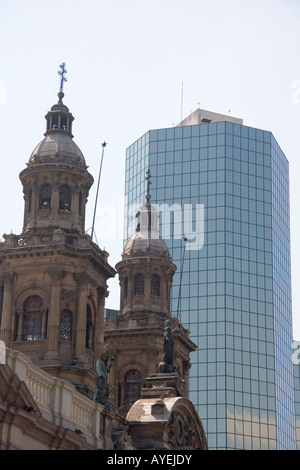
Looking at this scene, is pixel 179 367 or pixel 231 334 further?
pixel 231 334

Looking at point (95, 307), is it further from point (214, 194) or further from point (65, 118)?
point (214, 194)

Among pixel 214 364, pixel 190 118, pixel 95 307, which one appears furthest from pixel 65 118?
pixel 190 118

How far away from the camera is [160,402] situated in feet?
195

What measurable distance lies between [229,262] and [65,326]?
57177mm

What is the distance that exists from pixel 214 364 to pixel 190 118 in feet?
109

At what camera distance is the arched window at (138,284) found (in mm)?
80062

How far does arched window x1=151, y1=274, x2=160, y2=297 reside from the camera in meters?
80.1

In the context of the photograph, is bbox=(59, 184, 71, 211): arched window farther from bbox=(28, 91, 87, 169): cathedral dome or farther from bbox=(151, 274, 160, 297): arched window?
bbox=(151, 274, 160, 297): arched window

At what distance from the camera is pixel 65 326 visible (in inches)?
2562

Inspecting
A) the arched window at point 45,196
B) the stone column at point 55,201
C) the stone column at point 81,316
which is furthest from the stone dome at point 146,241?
the stone column at point 81,316

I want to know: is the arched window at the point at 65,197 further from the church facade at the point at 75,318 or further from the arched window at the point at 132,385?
the arched window at the point at 132,385

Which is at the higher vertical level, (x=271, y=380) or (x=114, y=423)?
(x=271, y=380)

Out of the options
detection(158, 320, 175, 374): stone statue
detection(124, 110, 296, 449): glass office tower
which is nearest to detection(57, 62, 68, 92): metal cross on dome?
detection(158, 320, 175, 374): stone statue

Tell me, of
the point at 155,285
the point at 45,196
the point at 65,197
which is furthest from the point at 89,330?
the point at 155,285
